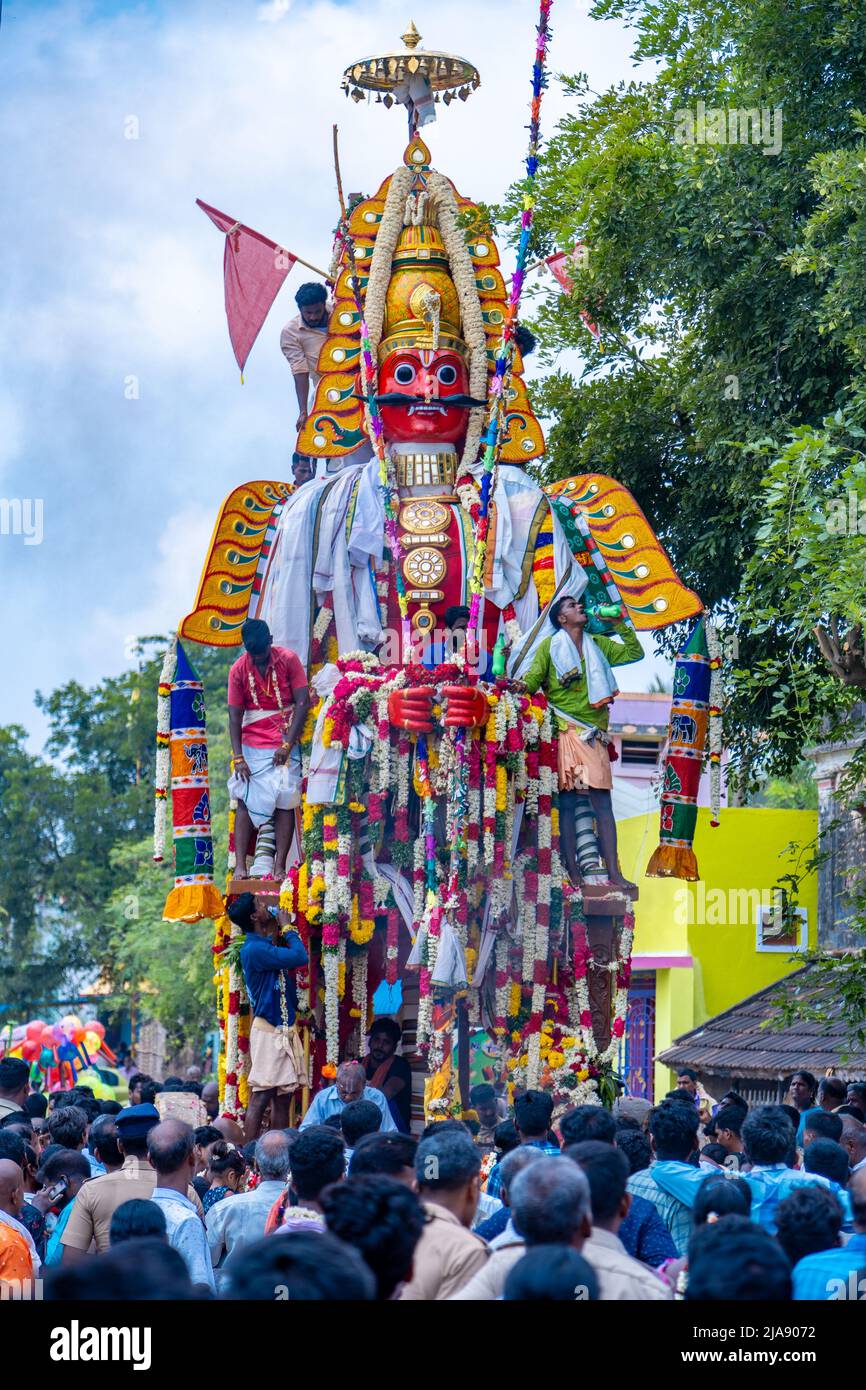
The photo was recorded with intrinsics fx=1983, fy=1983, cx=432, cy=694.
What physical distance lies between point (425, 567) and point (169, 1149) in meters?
6.17

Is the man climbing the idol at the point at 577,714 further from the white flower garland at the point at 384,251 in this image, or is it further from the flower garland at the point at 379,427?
the white flower garland at the point at 384,251

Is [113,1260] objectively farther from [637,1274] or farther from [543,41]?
[543,41]

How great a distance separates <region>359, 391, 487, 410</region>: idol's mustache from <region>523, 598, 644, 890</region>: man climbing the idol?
56.5 inches

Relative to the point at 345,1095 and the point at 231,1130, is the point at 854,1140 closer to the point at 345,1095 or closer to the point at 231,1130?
the point at 345,1095

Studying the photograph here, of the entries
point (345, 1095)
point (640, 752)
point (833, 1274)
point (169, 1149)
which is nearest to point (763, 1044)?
point (345, 1095)

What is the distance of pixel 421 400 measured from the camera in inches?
503

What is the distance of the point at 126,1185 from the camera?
6.79 m

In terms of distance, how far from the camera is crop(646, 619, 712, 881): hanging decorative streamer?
1301cm

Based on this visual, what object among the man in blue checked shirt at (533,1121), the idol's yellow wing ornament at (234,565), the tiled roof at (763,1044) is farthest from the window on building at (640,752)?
the man in blue checked shirt at (533,1121)

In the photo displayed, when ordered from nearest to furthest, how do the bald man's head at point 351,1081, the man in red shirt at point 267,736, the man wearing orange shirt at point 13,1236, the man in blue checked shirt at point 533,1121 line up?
the man wearing orange shirt at point 13,1236 → the man in blue checked shirt at point 533,1121 → the bald man's head at point 351,1081 → the man in red shirt at point 267,736

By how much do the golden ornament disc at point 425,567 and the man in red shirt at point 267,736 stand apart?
91 cm

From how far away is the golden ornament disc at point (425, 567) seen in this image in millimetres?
12422

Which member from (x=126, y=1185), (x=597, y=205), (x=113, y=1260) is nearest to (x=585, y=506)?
(x=597, y=205)

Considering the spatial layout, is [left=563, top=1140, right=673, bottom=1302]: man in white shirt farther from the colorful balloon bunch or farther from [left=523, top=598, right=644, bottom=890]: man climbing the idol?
the colorful balloon bunch
